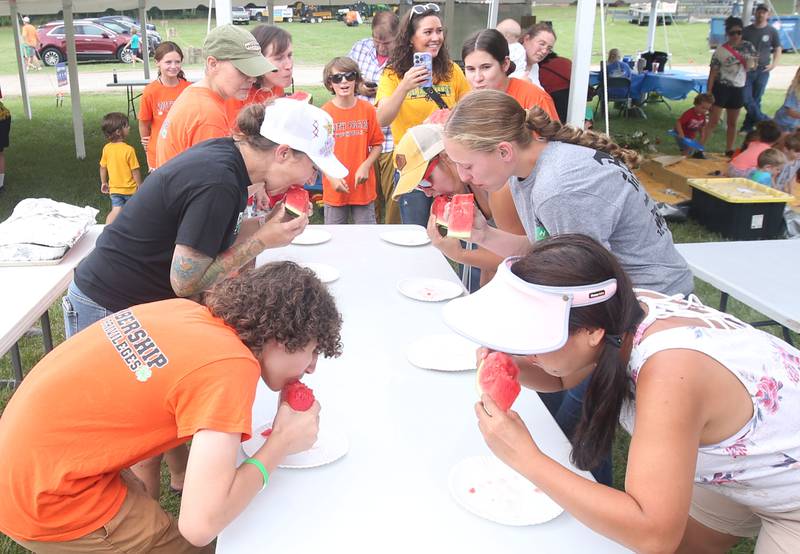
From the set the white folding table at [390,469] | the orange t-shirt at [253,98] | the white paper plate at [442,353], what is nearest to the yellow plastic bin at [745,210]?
the orange t-shirt at [253,98]

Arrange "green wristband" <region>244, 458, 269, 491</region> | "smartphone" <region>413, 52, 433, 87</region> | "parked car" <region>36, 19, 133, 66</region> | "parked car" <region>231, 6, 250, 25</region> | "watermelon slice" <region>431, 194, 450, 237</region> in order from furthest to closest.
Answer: "parked car" <region>36, 19, 133, 66</region>, "parked car" <region>231, 6, 250, 25</region>, "smartphone" <region>413, 52, 433, 87</region>, "watermelon slice" <region>431, 194, 450, 237</region>, "green wristband" <region>244, 458, 269, 491</region>

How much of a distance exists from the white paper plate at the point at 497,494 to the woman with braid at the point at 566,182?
22.5 inches

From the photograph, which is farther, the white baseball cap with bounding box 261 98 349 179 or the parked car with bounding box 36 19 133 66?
the parked car with bounding box 36 19 133 66

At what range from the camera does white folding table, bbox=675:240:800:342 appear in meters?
2.70

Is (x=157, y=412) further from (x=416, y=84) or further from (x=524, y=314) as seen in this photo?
(x=416, y=84)

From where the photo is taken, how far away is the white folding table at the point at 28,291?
2.38 m

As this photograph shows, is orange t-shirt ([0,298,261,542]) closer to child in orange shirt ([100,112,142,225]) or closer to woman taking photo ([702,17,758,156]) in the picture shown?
child in orange shirt ([100,112,142,225])

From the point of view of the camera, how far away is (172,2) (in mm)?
12875

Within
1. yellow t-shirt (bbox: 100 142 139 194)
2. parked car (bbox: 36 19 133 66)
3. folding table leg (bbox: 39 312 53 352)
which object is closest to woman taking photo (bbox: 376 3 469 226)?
folding table leg (bbox: 39 312 53 352)

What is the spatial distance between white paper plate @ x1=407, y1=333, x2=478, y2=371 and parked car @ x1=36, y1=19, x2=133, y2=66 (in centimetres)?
2186

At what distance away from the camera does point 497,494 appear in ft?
5.08

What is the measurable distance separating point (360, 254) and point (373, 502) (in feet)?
6.10

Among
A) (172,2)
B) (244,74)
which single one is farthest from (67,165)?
(244,74)

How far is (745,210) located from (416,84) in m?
3.57
